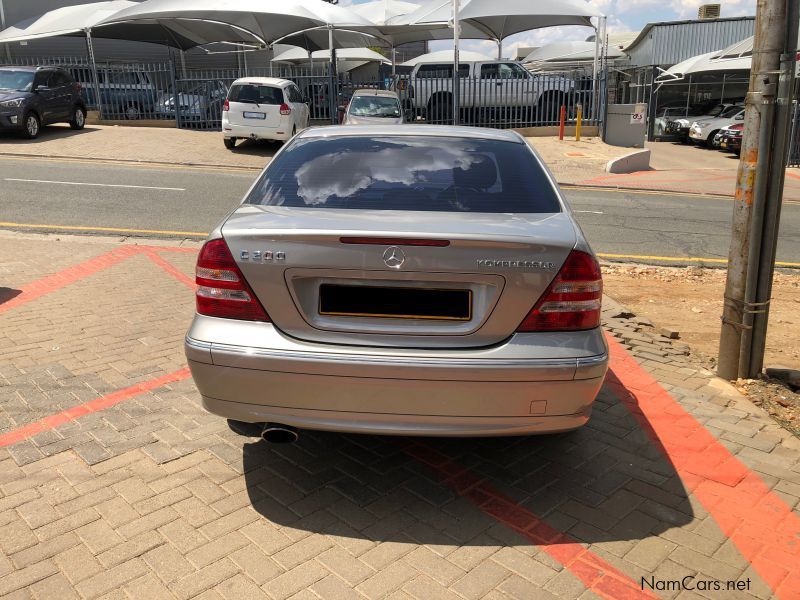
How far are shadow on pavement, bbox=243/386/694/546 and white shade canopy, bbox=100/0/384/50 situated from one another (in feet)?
81.8

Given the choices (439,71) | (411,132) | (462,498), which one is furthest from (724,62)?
(462,498)

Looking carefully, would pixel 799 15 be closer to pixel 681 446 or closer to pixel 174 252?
pixel 681 446

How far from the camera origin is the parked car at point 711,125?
1021 inches

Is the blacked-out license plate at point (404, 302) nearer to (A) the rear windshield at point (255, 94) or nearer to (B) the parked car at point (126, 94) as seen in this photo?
(A) the rear windshield at point (255, 94)

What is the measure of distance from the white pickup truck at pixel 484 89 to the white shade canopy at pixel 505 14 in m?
3.83

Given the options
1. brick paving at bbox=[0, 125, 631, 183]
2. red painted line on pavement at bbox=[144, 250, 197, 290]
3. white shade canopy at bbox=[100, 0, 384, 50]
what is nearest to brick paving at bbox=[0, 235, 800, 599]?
red painted line on pavement at bbox=[144, 250, 197, 290]

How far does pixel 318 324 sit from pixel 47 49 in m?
39.2

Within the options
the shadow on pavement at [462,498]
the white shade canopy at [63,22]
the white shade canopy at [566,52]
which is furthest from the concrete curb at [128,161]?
the white shade canopy at [566,52]

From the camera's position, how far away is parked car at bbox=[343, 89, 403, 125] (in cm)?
1895

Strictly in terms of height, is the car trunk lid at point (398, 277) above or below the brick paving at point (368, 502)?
above

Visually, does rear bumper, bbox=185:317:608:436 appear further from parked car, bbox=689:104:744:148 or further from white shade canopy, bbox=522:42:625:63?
white shade canopy, bbox=522:42:625:63

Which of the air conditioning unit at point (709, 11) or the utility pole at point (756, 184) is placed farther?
the air conditioning unit at point (709, 11)

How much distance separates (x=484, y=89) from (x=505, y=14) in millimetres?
5469

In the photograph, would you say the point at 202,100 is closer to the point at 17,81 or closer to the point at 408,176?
the point at 17,81
